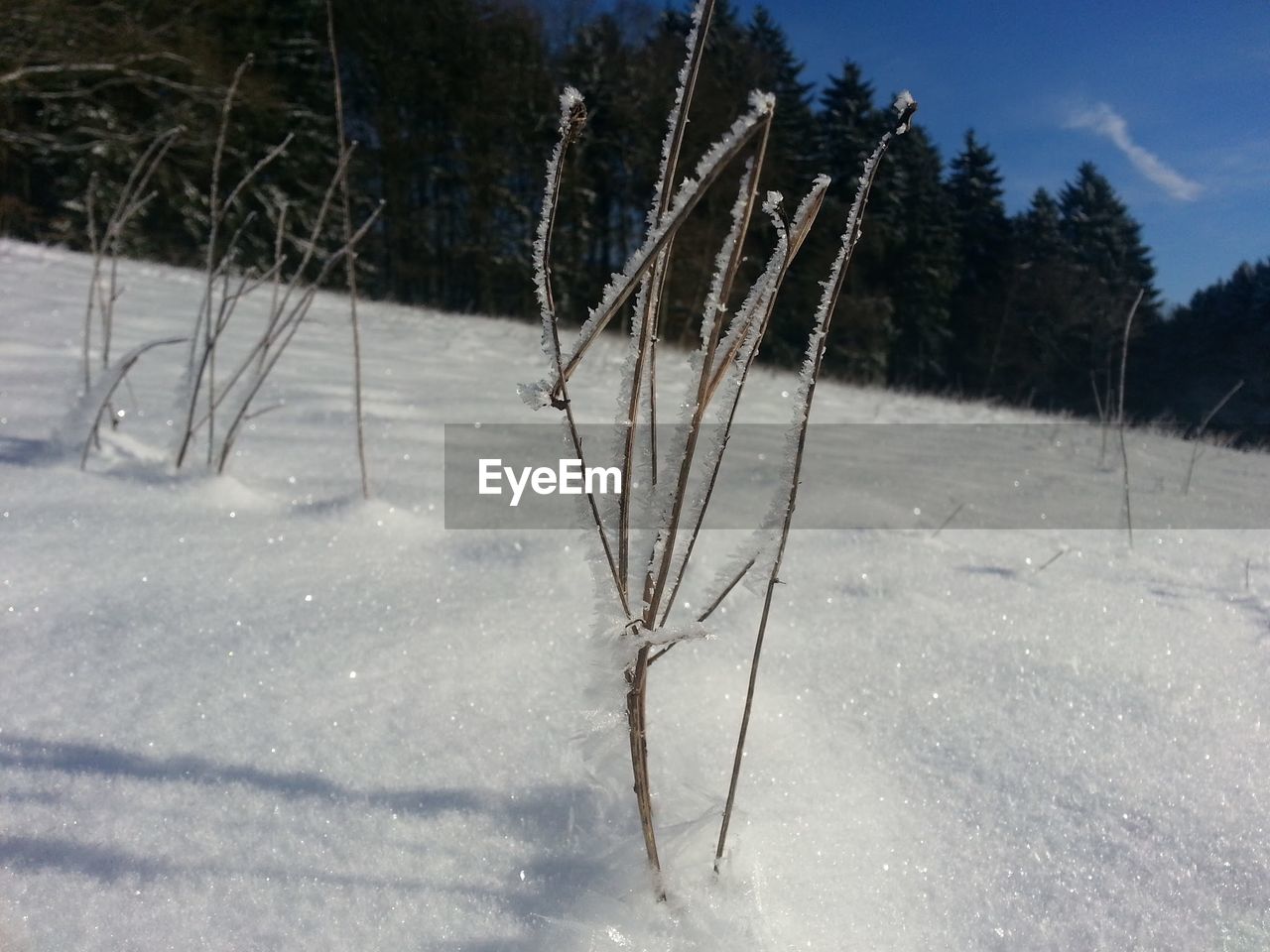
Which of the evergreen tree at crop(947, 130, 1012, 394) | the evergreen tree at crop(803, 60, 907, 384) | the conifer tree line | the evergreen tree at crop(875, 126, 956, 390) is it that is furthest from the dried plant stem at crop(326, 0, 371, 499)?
the evergreen tree at crop(947, 130, 1012, 394)

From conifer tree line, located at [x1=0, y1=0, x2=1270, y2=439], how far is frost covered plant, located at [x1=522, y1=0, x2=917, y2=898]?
28.1 ft

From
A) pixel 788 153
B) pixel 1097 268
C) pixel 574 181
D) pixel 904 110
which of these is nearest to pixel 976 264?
pixel 1097 268

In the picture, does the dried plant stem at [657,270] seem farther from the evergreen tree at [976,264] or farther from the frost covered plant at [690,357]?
the evergreen tree at [976,264]

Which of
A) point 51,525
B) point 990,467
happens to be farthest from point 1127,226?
point 51,525

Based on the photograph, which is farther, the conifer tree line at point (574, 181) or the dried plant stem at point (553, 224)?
the conifer tree line at point (574, 181)

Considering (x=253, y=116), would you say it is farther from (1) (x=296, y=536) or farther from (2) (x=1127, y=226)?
(2) (x=1127, y=226)

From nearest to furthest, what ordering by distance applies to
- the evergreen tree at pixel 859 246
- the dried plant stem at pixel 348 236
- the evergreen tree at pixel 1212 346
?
the dried plant stem at pixel 348 236, the evergreen tree at pixel 1212 346, the evergreen tree at pixel 859 246

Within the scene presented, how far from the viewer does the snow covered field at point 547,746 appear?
487 millimetres

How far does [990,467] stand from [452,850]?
230 cm

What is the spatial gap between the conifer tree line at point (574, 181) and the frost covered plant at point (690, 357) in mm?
8573

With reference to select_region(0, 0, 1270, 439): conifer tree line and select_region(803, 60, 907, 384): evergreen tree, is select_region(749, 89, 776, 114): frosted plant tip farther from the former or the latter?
select_region(803, 60, 907, 384): evergreen tree

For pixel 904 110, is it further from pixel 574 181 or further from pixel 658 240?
pixel 574 181

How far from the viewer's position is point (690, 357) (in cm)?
42

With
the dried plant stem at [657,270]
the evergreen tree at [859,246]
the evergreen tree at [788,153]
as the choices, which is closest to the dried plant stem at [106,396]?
the dried plant stem at [657,270]
